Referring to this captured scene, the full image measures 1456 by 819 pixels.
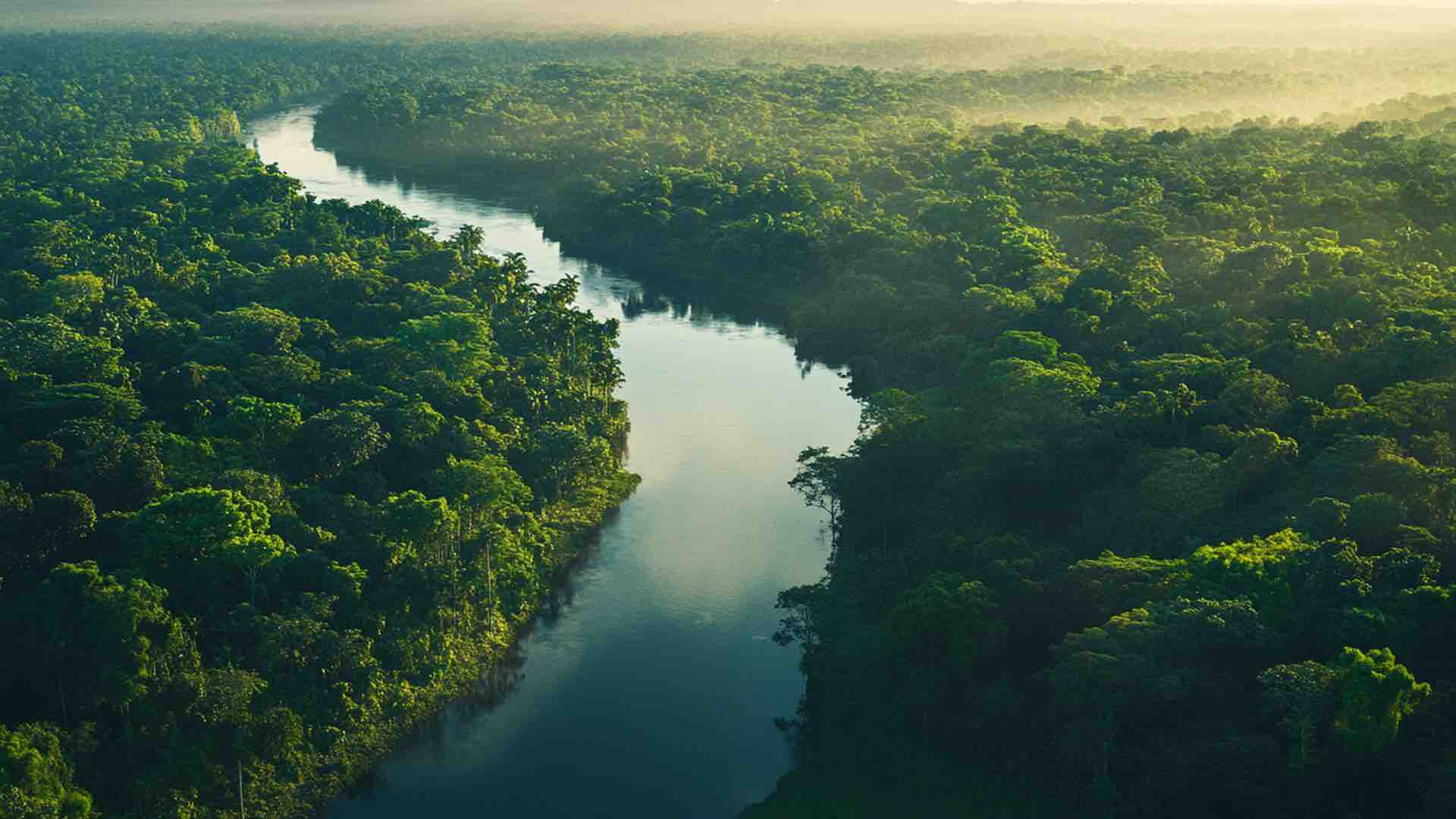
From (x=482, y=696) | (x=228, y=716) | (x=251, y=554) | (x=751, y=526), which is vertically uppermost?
(x=251, y=554)

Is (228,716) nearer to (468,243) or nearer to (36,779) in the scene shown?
(36,779)

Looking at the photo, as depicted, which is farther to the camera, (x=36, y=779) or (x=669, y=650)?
(x=669, y=650)

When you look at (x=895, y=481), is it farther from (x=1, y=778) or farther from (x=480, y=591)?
(x=1, y=778)

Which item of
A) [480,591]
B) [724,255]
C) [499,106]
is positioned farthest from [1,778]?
[499,106]

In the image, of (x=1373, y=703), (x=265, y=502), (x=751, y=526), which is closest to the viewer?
(x=1373, y=703)

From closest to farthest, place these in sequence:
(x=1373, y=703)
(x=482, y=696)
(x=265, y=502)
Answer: (x=1373, y=703) → (x=482, y=696) → (x=265, y=502)

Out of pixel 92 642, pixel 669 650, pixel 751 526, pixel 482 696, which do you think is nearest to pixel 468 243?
pixel 751 526

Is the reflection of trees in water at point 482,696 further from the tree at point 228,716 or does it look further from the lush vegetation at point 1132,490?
the lush vegetation at point 1132,490
